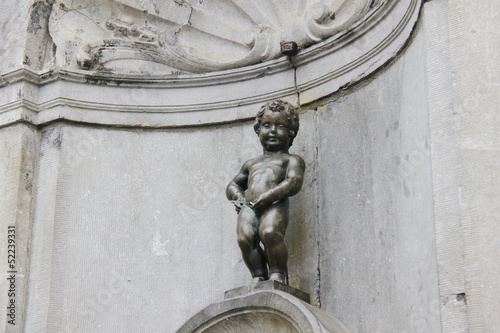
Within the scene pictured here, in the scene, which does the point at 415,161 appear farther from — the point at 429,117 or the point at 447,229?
the point at 447,229

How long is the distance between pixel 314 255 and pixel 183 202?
839 millimetres

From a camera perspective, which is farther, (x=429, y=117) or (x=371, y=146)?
(x=371, y=146)

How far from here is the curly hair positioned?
475cm

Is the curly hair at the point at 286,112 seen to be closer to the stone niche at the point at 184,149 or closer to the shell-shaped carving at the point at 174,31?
the stone niche at the point at 184,149

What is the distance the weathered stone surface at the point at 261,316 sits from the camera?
13.4 feet

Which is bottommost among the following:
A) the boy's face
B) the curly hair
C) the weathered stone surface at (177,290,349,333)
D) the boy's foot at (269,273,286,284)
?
the weathered stone surface at (177,290,349,333)

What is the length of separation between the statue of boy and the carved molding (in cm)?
47

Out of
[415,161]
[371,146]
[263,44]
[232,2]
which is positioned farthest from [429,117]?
[232,2]

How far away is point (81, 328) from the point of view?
496 cm

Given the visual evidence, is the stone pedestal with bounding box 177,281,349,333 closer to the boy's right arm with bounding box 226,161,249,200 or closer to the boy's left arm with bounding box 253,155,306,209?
A: the boy's left arm with bounding box 253,155,306,209

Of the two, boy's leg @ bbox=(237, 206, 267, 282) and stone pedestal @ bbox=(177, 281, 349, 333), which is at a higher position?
boy's leg @ bbox=(237, 206, 267, 282)

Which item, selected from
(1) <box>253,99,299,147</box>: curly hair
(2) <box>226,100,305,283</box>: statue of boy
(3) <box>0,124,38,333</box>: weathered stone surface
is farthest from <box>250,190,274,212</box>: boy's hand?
(3) <box>0,124,38,333</box>: weathered stone surface

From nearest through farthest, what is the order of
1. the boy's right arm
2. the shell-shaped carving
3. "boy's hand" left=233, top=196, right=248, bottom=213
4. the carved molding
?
"boy's hand" left=233, top=196, right=248, bottom=213
the boy's right arm
the carved molding
the shell-shaped carving

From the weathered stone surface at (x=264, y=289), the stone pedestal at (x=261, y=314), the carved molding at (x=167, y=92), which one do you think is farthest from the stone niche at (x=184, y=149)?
the stone pedestal at (x=261, y=314)
